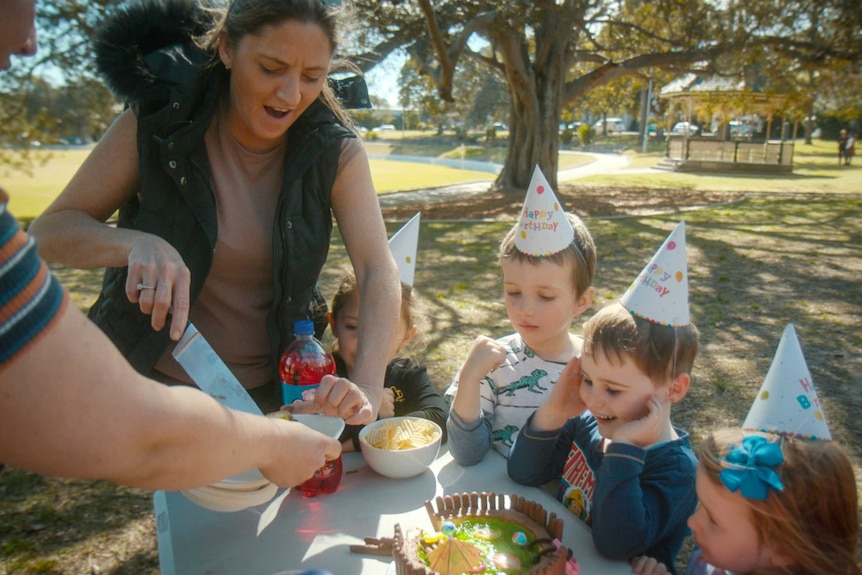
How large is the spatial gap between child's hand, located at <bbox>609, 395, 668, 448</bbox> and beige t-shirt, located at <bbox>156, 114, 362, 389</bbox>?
113 cm

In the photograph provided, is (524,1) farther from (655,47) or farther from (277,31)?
(277,31)

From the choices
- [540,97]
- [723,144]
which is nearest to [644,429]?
[540,97]

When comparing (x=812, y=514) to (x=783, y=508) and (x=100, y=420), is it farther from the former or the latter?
(x=100, y=420)

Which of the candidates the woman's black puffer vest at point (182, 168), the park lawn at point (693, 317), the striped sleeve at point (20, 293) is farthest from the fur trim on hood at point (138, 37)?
the park lawn at point (693, 317)

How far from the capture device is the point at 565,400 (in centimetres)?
184

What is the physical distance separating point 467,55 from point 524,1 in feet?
17.7

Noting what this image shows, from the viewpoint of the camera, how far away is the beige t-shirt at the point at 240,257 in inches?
80.5

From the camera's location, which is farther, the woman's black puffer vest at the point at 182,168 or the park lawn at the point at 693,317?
the park lawn at the point at 693,317

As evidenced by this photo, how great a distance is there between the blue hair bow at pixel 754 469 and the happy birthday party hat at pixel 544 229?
3.37ft

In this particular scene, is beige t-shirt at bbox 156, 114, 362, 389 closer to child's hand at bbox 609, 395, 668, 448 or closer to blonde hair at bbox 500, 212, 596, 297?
blonde hair at bbox 500, 212, 596, 297

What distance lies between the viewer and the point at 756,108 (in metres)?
26.3

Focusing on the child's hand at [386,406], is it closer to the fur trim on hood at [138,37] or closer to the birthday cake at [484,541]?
the birthday cake at [484,541]

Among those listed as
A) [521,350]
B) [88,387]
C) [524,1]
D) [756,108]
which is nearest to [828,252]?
[524,1]

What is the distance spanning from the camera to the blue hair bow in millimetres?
1291
